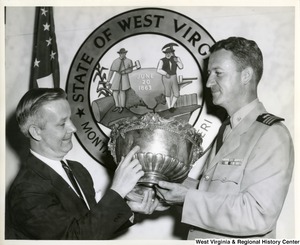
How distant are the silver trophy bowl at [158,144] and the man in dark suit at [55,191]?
0.05m

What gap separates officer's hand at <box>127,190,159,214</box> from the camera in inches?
104

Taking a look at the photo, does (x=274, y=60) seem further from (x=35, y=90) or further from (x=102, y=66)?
(x=35, y=90)

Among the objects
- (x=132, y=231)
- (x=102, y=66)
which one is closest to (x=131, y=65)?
(x=102, y=66)

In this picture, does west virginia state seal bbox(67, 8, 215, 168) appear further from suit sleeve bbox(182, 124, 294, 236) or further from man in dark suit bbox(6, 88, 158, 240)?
suit sleeve bbox(182, 124, 294, 236)

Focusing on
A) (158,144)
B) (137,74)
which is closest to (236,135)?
(158,144)

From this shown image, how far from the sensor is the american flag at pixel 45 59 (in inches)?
120

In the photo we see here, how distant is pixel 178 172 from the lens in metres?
2.57

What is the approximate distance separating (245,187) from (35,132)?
112cm

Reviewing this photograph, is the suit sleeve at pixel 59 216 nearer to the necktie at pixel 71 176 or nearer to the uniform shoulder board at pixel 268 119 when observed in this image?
the necktie at pixel 71 176

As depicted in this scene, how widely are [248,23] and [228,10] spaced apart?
0.44 ft

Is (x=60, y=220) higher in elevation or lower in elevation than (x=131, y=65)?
lower

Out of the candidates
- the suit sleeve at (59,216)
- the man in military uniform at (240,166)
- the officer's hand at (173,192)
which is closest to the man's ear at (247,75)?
the man in military uniform at (240,166)

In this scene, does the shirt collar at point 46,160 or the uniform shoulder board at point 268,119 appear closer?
the uniform shoulder board at point 268,119

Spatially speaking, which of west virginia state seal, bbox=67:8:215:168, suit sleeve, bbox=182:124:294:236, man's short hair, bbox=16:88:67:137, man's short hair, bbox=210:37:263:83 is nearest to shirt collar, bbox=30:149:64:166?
man's short hair, bbox=16:88:67:137
